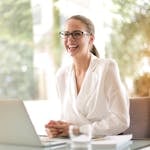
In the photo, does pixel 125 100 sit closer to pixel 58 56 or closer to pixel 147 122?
pixel 147 122

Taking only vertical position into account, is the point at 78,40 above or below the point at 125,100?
above

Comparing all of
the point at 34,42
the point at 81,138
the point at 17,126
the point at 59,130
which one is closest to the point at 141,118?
the point at 59,130

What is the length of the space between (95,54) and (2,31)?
2145mm

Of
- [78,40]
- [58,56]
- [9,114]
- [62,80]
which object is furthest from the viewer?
[58,56]

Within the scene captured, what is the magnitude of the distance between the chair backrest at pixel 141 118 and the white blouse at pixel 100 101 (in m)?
0.10

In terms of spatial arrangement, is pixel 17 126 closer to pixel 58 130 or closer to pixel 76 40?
pixel 58 130

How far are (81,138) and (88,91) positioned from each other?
59cm

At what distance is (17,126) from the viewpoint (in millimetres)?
1790

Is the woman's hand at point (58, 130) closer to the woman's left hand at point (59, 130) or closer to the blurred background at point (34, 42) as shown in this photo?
the woman's left hand at point (59, 130)

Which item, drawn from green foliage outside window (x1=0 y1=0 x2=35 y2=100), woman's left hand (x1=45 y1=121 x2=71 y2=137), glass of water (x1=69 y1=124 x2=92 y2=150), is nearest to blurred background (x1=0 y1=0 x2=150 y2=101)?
green foliage outside window (x1=0 y1=0 x2=35 y2=100)

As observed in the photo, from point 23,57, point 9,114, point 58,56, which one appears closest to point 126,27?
point 58,56

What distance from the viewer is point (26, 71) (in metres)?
4.56

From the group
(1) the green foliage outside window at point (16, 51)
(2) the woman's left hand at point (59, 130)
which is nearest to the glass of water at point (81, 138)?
(2) the woman's left hand at point (59, 130)

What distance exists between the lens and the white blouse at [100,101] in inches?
85.3
